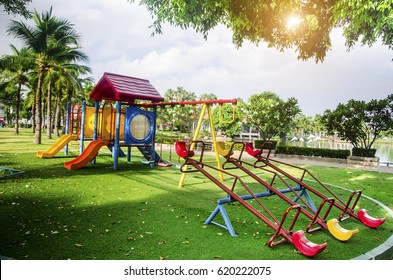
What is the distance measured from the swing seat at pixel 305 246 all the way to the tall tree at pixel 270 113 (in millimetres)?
15785

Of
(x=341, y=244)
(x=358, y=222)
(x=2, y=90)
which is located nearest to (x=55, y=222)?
(x=341, y=244)

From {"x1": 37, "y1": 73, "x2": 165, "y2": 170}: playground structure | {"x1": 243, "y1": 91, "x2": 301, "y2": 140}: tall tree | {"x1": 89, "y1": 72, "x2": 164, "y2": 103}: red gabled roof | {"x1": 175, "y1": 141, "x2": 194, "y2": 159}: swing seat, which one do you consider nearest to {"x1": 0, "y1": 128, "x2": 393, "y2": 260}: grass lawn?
{"x1": 175, "y1": 141, "x2": 194, "y2": 159}: swing seat

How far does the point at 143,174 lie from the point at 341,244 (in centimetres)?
576

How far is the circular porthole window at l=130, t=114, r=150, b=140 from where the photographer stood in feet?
29.6

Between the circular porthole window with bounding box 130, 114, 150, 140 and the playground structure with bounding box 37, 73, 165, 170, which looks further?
the circular porthole window with bounding box 130, 114, 150, 140

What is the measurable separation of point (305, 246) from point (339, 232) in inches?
33.3

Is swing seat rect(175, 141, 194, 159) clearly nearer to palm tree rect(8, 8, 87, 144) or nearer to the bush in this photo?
palm tree rect(8, 8, 87, 144)

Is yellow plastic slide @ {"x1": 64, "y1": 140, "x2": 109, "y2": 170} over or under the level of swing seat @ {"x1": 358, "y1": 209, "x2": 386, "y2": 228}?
over

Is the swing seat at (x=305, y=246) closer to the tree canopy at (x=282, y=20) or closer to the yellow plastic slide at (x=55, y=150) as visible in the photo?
the tree canopy at (x=282, y=20)

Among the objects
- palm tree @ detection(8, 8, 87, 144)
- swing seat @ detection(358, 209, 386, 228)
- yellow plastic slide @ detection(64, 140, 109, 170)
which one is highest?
palm tree @ detection(8, 8, 87, 144)

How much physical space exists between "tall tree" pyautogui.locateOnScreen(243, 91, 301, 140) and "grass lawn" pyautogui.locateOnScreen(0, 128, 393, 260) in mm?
11760

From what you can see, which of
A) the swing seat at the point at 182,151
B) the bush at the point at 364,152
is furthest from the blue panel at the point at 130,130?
the bush at the point at 364,152

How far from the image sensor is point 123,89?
864cm

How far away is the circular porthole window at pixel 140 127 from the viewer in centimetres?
902
